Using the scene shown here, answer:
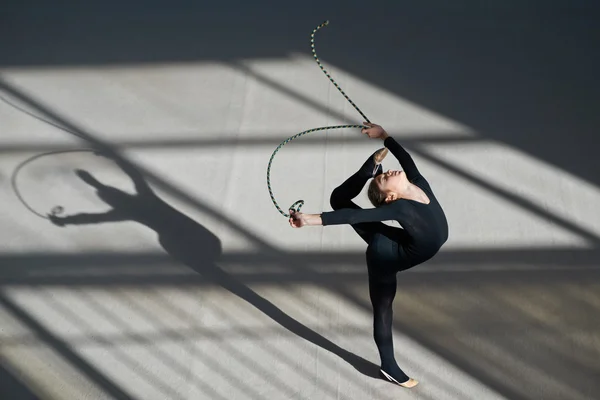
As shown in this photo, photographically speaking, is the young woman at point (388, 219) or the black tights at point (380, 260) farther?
the black tights at point (380, 260)

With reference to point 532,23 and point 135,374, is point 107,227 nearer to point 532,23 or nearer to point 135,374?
point 135,374

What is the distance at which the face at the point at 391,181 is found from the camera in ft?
8.90

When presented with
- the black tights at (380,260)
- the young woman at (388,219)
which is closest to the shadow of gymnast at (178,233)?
the black tights at (380,260)

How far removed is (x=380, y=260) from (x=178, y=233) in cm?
171

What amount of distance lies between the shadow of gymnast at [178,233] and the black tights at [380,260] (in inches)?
11.8

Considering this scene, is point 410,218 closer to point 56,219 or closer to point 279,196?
point 279,196

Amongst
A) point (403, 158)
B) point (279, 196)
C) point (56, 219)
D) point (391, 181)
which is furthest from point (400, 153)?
point (56, 219)

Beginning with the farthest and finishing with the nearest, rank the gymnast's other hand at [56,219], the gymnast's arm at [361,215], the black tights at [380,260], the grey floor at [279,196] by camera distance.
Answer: the gymnast's other hand at [56,219] → the grey floor at [279,196] → the black tights at [380,260] → the gymnast's arm at [361,215]

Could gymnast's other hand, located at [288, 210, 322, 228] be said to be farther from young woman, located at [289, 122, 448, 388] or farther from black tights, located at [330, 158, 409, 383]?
black tights, located at [330, 158, 409, 383]

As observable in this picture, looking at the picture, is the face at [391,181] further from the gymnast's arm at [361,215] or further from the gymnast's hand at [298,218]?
the gymnast's hand at [298,218]

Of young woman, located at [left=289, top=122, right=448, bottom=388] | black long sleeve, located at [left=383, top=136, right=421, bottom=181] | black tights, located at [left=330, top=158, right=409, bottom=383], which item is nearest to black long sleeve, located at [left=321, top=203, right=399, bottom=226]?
young woman, located at [left=289, top=122, right=448, bottom=388]

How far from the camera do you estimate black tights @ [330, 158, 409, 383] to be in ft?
9.43

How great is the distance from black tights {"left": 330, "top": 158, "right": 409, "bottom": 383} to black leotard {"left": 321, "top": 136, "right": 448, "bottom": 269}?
4cm

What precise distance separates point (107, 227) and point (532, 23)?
149 inches
